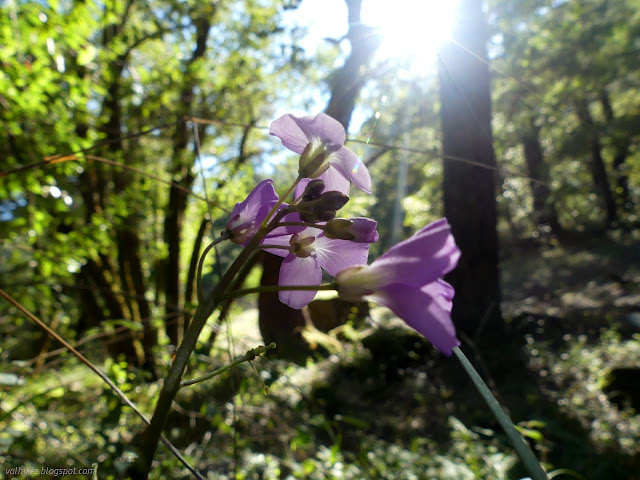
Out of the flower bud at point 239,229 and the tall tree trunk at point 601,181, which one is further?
the tall tree trunk at point 601,181

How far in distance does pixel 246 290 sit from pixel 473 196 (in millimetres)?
5783

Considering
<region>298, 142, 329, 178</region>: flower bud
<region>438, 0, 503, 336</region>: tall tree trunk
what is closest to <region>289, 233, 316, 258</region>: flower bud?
<region>298, 142, 329, 178</region>: flower bud

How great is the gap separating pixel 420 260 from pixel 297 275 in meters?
0.25

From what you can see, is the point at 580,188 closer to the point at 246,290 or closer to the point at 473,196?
the point at 473,196

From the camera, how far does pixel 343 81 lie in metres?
1.35

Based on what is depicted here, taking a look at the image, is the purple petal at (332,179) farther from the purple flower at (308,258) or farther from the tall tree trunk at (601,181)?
the tall tree trunk at (601,181)

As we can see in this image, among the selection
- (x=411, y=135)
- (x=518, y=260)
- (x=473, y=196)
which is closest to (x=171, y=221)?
(x=473, y=196)

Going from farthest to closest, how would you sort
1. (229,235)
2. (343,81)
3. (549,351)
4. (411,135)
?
1. (411,135)
2. (549,351)
3. (343,81)
4. (229,235)

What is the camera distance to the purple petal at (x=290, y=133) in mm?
612

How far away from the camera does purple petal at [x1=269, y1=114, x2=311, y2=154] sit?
0.61 meters

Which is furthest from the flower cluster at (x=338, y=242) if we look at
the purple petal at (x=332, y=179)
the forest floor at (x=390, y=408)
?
the forest floor at (x=390, y=408)

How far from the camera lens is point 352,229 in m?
0.57

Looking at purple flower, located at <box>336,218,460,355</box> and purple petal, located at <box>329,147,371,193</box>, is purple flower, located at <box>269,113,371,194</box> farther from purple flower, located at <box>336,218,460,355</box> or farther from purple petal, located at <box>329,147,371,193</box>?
purple flower, located at <box>336,218,460,355</box>

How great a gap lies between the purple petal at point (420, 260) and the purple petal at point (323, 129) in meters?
0.20
